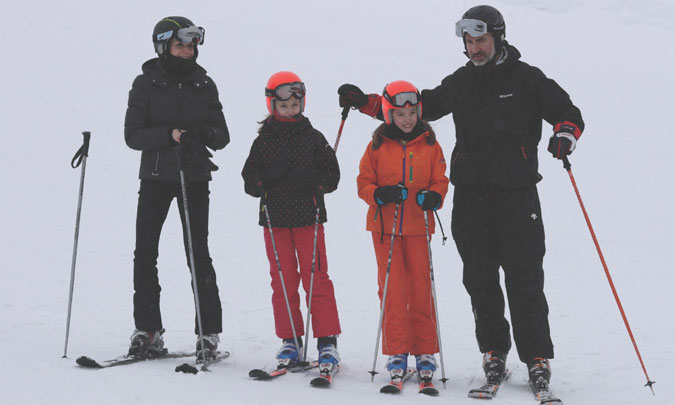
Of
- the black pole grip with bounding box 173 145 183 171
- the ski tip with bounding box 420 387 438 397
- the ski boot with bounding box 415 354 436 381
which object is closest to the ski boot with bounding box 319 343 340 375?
the ski boot with bounding box 415 354 436 381

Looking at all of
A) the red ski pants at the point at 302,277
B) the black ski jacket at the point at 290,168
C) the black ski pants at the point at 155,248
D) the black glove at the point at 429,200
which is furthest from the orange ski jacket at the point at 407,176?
the black ski pants at the point at 155,248

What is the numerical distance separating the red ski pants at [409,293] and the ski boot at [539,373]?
0.62 metres

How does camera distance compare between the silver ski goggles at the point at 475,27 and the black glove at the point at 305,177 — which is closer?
the silver ski goggles at the point at 475,27

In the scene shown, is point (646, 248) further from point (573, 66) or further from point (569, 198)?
point (573, 66)

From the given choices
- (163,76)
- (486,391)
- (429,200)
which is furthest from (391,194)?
(163,76)

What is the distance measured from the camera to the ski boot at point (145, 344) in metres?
5.02

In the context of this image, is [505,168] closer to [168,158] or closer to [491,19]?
[491,19]

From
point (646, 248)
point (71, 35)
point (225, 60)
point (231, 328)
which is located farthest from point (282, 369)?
point (71, 35)

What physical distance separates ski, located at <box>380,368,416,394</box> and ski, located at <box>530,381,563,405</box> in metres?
0.77

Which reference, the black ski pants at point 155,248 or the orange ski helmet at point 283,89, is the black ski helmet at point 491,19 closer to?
the orange ski helmet at point 283,89

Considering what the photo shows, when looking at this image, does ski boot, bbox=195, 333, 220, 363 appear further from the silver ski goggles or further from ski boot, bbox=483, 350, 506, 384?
the silver ski goggles

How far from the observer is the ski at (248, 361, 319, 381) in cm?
456

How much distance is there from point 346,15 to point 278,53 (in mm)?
5090

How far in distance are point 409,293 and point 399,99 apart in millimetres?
1258
